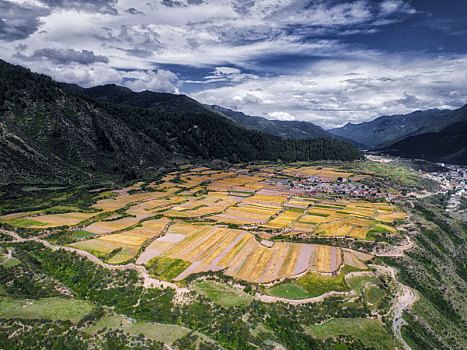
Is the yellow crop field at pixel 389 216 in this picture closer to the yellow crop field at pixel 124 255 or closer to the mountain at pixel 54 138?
the yellow crop field at pixel 124 255

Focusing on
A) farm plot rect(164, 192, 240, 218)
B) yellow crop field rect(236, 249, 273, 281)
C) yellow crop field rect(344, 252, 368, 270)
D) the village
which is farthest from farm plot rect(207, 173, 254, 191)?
yellow crop field rect(344, 252, 368, 270)

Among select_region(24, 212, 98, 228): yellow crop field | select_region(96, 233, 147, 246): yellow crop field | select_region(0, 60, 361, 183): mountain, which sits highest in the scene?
select_region(0, 60, 361, 183): mountain

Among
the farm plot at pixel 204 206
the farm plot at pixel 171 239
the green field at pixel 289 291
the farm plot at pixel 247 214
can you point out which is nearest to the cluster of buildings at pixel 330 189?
the farm plot at pixel 247 214

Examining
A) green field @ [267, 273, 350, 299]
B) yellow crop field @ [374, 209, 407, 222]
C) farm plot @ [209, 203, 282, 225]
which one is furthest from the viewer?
yellow crop field @ [374, 209, 407, 222]

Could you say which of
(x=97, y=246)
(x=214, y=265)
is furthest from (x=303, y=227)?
(x=97, y=246)

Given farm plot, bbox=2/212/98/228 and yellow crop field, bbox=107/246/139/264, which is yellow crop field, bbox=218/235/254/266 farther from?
farm plot, bbox=2/212/98/228

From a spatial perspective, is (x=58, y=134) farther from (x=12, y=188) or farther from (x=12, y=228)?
(x=12, y=228)

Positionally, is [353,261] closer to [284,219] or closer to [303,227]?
[303,227]

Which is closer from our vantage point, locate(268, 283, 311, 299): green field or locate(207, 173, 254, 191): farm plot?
locate(268, 283, 311, 299): green field

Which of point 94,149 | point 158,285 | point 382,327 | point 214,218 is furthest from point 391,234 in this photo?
point 94,149
